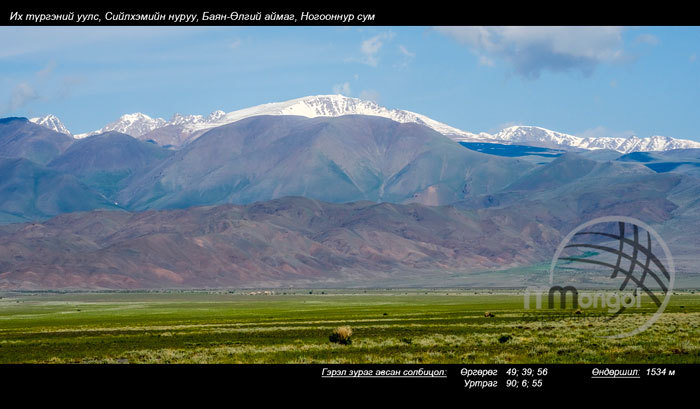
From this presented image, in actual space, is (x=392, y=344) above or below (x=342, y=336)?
below

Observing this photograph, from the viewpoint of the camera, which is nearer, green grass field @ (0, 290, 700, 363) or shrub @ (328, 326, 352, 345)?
green grass field @ (0, 290, 700, 363)

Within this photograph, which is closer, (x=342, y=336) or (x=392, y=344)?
(x=392, y=344)

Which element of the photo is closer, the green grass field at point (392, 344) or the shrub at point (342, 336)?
the green grass field at point (392, 344)
